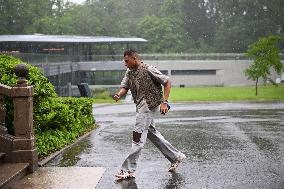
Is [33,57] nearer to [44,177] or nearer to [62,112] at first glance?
[62,112]

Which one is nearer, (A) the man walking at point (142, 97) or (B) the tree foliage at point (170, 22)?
(A) the man walking at point (142, 97)

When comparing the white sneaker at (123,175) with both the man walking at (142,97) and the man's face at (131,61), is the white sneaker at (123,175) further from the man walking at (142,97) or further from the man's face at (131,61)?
the man's face at (131,61)

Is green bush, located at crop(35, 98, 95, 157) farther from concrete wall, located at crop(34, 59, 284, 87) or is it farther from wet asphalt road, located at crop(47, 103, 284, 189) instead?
concrete wall, located at crop(34, 59, 284, 87)

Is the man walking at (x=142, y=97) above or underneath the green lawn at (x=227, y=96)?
above

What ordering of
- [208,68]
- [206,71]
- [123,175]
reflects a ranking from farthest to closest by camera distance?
[206,71] → [208,68] → [123,175]

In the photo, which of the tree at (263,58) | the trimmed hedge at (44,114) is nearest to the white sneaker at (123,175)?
the trimmed hedge at (44,114)

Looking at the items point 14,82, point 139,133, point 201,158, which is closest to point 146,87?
point 139,133

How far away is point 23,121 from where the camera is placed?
23.3 ft

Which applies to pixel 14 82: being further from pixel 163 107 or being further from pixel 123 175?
pixel 163 107

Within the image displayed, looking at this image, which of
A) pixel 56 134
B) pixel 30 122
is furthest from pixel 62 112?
pixel 30 122

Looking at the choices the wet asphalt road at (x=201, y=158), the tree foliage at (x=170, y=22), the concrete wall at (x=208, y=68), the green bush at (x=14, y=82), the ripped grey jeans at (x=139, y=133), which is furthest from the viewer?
the tree foliage at (x=170, y=22)

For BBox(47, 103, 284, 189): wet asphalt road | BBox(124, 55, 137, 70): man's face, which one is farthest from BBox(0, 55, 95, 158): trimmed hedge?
BBox(124, 55, 137, 70): man's face

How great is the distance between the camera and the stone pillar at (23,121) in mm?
6984

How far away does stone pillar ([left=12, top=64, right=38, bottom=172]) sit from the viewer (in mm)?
6984
